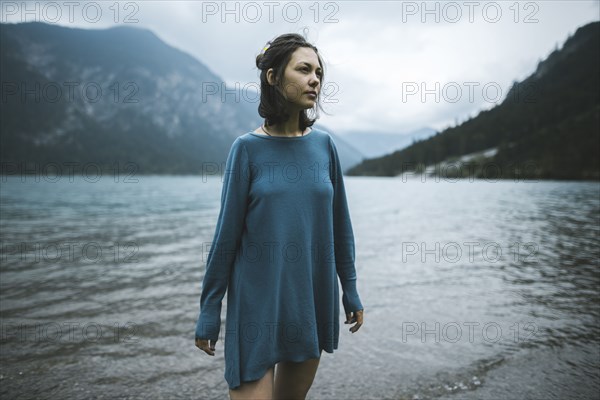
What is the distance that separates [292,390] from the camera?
8.00ft

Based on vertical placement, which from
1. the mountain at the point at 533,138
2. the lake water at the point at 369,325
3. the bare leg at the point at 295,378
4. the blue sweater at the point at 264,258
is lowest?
the lake water at the point at 369,325

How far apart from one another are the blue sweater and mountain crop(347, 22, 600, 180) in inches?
4610

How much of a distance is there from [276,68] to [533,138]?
522 feet

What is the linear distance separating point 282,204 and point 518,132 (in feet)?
600

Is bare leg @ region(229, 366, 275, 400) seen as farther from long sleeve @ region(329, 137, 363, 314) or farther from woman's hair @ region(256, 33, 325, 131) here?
woman's hair @ region(256, 33, 325, 131)

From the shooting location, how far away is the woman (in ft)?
6.89

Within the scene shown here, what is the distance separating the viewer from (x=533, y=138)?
13238 cm

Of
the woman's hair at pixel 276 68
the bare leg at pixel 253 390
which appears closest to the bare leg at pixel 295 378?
the bare leg at pixel 253 390

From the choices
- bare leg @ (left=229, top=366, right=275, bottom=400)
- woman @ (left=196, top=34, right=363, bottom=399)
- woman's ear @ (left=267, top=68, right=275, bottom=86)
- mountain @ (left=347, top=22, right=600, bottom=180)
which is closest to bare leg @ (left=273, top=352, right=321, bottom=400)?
woman @ (left=196, top=34, right=363, bottom=399)

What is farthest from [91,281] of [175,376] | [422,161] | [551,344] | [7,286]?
[422,161]

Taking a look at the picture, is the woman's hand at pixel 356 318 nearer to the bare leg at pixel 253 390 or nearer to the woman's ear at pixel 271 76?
the bare leg at pixel 253 390

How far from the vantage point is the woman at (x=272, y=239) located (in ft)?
6.89

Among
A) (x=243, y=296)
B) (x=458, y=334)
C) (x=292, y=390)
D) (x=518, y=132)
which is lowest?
(x=458, y=334)

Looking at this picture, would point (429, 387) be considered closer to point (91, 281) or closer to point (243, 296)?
point (243, 296)
